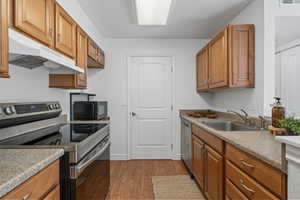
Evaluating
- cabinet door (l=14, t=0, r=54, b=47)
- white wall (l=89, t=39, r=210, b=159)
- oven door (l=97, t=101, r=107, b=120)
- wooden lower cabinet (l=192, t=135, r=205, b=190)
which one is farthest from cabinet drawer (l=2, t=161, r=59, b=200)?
white wall (l=89, t=39, r=210, b=159)

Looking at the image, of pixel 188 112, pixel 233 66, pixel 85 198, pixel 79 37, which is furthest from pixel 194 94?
pixel 85 198

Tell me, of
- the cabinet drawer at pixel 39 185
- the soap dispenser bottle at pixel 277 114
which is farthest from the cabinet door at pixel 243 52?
the cabinet drawer at pixel 39 185

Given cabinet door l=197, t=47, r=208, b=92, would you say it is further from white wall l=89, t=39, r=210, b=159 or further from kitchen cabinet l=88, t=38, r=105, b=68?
kitchen cabinet l=88, t=38, r=105, b=68

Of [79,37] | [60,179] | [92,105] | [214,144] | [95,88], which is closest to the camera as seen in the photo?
[60,179]

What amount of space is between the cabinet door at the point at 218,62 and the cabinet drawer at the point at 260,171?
1163mm

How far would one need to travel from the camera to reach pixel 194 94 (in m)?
4.06

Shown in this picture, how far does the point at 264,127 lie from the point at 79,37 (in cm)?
230

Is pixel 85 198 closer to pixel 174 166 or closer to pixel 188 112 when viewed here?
pixel 174 166

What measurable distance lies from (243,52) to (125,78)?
227cm

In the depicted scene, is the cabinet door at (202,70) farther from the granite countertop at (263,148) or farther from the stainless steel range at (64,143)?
the stainless steel range at (64,143)

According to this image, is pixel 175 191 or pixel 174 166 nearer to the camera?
pixel 175 191

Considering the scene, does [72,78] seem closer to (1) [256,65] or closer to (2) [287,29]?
(1) [256,65]

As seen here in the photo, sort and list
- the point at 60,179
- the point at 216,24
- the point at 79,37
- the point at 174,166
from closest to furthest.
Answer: the point at 60,179 < the point at 79,37 < the point at 216,24 < the point at 174,166

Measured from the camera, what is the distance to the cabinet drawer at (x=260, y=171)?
1.04m
